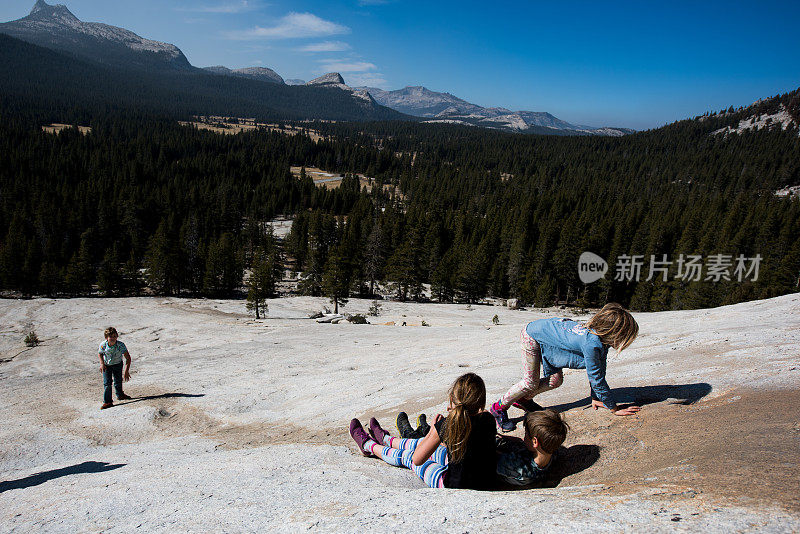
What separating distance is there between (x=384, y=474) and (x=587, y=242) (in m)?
69.1

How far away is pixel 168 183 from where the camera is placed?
11125 cm

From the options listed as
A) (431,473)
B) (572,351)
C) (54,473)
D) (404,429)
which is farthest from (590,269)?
(54,473)

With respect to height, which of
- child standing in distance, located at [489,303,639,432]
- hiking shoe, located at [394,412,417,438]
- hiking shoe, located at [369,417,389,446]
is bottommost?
hiking shoe, located at [369,417,389,446]

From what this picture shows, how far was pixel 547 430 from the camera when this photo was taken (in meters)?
4.17

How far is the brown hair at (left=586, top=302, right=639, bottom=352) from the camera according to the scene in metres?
4.71

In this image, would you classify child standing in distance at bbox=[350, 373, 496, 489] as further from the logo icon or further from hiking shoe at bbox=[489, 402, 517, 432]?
the logo icon

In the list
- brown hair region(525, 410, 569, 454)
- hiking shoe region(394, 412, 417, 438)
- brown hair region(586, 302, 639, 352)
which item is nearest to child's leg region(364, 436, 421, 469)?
hiking shoe region(394, 412, 417, 438)

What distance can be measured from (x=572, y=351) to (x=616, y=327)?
0.70m

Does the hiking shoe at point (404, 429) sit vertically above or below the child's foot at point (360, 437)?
above

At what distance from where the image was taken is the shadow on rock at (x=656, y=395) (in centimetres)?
564

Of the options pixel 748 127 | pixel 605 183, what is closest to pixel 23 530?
pixel 605 183

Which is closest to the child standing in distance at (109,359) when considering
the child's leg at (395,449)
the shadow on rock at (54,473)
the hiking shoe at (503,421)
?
the shadow on rock at (54,473)

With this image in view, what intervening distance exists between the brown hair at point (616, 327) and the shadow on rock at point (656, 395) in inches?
58.8

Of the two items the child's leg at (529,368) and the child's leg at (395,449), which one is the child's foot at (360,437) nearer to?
the child's leg at (395,449)
